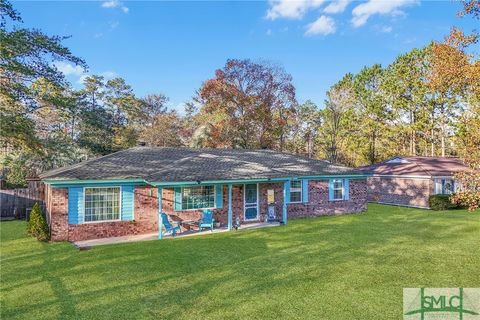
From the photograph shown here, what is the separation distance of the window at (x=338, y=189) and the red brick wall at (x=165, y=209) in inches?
14.9

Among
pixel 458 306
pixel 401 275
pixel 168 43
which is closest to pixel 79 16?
pixel 168 43

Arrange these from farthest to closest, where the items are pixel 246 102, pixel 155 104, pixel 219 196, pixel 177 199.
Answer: pixel 155 104
pixel 246 102
pixel 219 196
pixel 177 199

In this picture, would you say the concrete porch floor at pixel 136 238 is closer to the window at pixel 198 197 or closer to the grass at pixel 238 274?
the grass at pixel 238 274

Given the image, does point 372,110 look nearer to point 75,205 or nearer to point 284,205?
point 284,205

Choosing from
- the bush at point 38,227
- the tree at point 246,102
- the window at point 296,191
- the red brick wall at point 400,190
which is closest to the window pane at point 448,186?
the red brick wall at point 400,190

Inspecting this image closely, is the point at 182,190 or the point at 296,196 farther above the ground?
the point at 182,190

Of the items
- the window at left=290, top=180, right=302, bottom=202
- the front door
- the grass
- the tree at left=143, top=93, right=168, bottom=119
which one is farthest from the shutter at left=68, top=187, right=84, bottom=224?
the tree at left=143, top=93, right=168, bottom=119

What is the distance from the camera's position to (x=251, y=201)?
16.8 metres

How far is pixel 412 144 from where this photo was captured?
38562 millimetres

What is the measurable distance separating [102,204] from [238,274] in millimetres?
7777

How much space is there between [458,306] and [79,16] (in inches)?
713

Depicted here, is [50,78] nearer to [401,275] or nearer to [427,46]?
[401,275]

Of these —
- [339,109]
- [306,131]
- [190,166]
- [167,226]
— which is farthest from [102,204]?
[306,131]

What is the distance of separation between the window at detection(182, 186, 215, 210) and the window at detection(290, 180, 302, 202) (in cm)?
501
